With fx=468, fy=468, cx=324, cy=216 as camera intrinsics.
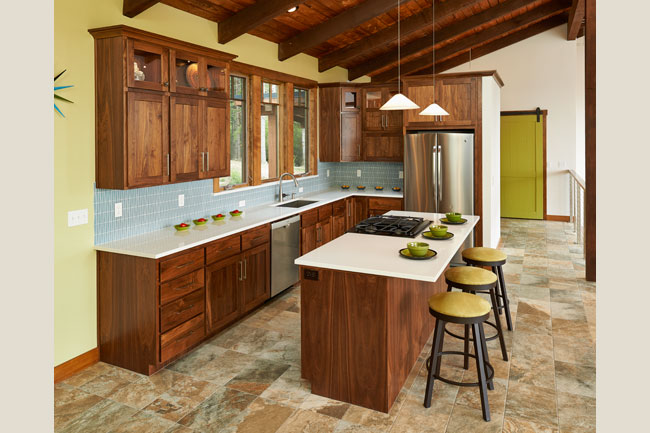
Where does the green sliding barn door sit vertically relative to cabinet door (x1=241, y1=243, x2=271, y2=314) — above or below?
above

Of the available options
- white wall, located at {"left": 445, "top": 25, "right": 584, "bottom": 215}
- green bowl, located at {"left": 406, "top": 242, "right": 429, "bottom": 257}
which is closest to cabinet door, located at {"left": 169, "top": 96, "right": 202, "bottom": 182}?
green bowl, located at {"left": 406, "top": 242, "right": 429, "bottom": 257}

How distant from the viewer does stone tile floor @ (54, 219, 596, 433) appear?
103 inches

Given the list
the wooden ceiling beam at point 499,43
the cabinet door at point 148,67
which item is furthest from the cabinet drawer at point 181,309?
the wooden ceiling beam at point 499,43

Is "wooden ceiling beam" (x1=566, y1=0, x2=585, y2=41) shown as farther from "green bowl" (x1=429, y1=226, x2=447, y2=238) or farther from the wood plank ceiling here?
"green bowl" (x1=429, y1=226, x2=447, y2=238)

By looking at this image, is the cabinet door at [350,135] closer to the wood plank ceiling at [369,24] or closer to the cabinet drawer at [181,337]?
the wood plank ceiling at [369,24]

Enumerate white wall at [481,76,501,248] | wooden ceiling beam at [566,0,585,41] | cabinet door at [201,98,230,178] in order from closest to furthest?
cabinet door at [201,98,230,178] → white wall at [481,76,501,248] → wooden ceiling beam at [566,0,585,41]

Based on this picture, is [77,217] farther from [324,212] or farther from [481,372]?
[324,212]

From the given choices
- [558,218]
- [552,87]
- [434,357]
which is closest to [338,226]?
[434,357]

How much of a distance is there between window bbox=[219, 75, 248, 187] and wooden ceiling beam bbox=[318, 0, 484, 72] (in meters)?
1.86

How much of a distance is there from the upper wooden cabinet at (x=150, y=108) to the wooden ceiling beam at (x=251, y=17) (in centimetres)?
62

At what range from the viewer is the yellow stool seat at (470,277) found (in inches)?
122

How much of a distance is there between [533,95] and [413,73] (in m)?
2.52

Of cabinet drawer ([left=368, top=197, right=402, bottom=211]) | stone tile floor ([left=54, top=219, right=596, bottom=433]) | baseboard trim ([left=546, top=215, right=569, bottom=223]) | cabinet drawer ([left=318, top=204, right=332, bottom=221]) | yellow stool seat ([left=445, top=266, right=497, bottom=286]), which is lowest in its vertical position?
stone tile floor ([left=54, top=219, right=596, bottom=433])

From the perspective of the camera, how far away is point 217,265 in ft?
12.2
